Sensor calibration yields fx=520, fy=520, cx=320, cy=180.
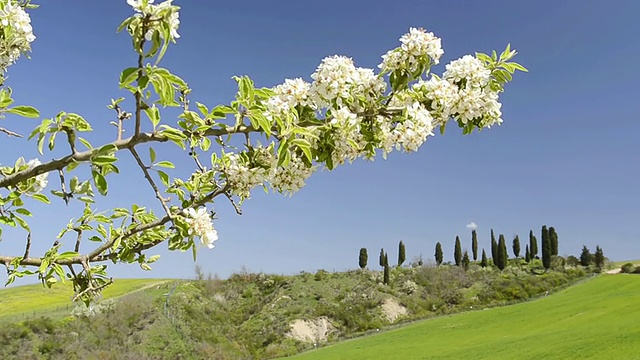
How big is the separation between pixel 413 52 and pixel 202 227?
103cm

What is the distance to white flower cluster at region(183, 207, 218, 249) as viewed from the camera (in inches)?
71.3

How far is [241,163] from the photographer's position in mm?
2010

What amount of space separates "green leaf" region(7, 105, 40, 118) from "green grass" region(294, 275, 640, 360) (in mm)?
13552

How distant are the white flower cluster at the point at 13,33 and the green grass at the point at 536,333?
1354cm

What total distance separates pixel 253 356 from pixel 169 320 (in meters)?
4.40

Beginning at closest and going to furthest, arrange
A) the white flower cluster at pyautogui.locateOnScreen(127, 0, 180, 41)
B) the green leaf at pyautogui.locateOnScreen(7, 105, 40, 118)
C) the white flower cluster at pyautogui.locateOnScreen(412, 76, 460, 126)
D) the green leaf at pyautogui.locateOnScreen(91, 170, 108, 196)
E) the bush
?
the white flower cluster at pyautogui.locateOnScreen(127, 0, 180, 41) → the green leaf at pyautogui.locateOnScreen(91, 170, 108, 196) → the green leaf at pyautogui.locateOnScreen(7, 105, 40, 118) → the white flower cluster at pyautogui.locateOnScreen(412, 76, 460, 126) → the bush

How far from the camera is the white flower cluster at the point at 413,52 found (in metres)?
1.98

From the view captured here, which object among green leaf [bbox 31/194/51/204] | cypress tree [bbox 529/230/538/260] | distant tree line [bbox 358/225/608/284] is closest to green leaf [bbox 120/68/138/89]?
green leaf [bbox 31/194/51/204]

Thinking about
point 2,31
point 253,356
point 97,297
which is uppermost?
point 2,31

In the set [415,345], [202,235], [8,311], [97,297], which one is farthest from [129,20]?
[8,311]

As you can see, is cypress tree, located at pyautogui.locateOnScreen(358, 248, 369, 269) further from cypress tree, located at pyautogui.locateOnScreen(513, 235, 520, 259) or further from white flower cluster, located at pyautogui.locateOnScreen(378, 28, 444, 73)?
white flower cluster, located at pyautogui.locateOnScreen(378, 28, 444, 73)

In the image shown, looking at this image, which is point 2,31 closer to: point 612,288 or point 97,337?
point 97,337

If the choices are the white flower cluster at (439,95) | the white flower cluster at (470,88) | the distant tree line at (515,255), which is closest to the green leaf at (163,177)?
the white flower cluster at (439,95)

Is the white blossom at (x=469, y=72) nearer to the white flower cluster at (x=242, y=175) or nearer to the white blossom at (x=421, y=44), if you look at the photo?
the white blossom at (x=421, y=44)
